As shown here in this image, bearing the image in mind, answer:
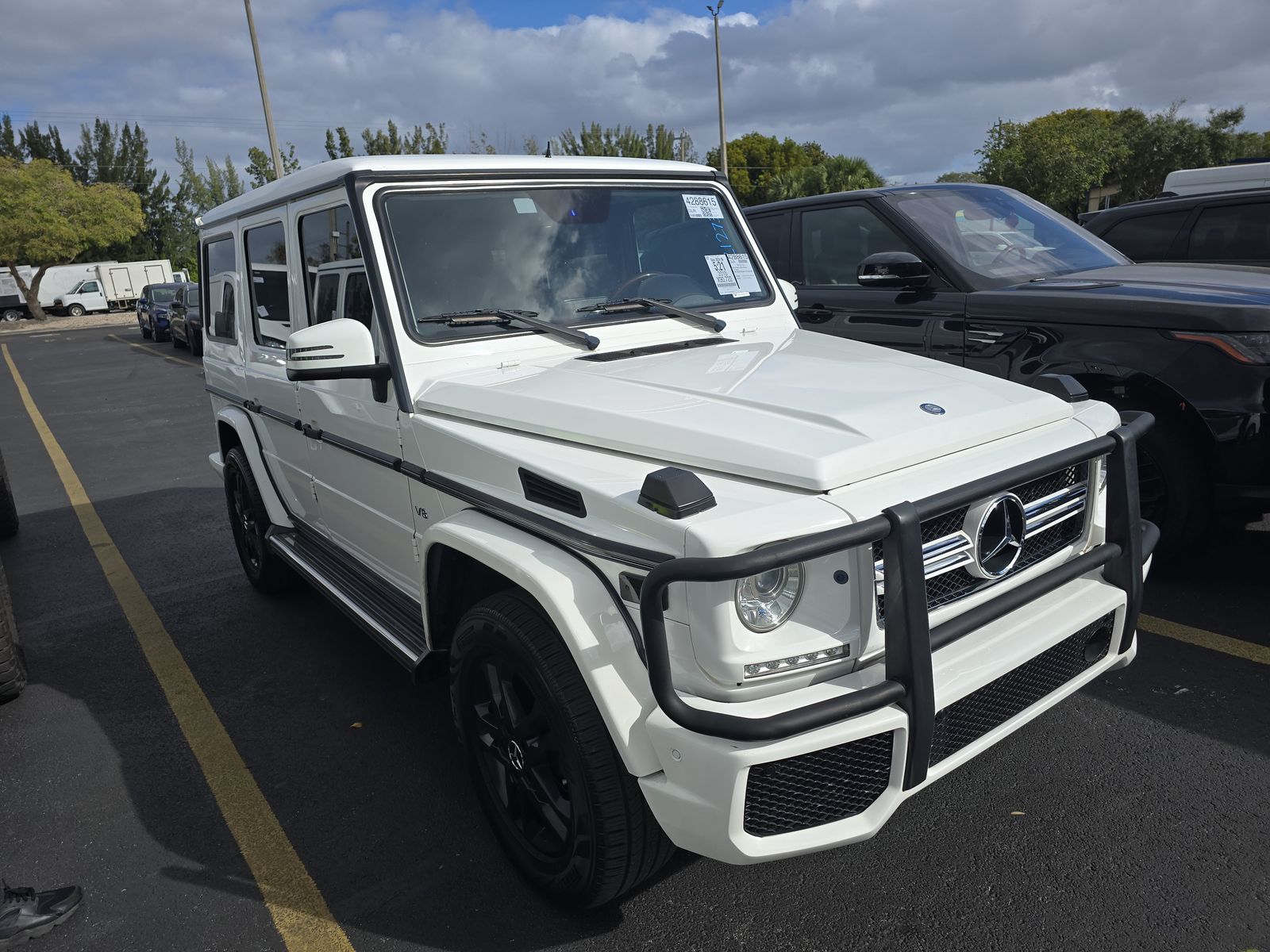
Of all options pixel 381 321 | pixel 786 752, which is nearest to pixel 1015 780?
pixel 786 752

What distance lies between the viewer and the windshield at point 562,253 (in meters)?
3.04

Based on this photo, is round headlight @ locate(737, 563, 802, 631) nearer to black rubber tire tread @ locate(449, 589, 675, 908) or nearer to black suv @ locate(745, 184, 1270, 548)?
black rubber tire tread @ locate(449, 589, 675, 908)

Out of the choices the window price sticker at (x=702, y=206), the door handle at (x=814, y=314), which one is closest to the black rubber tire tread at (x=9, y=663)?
the window price sticker at (x=702, y=206)

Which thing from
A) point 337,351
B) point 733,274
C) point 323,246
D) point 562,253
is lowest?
point 337,351

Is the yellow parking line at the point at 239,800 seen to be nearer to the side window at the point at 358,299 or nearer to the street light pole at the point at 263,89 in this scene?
the side window at the point at 358,299

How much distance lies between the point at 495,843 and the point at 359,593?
3.92ft

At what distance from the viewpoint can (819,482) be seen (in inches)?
80.0

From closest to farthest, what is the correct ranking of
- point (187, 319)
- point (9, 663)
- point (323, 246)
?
point (323, 246)
point (9, 663)
point (187, 319)

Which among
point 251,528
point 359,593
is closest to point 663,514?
point 359,593

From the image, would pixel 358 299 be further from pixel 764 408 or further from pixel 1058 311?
pixel 1058 311

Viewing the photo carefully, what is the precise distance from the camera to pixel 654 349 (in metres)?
3.19

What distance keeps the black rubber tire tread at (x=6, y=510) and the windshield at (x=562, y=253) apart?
4948 millimetres

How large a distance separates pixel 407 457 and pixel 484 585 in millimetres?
511

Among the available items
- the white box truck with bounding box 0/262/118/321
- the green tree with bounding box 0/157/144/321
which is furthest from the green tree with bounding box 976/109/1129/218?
the white box truck with bounding box 0/262/118/321
